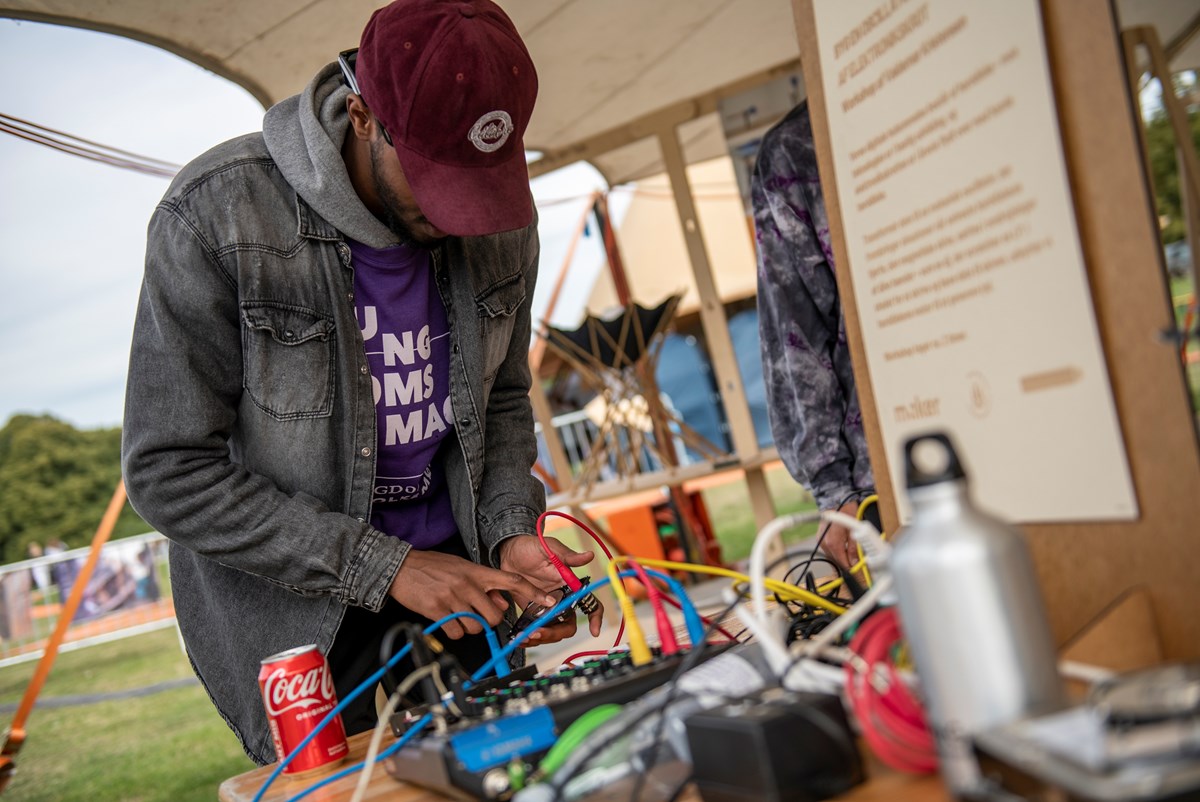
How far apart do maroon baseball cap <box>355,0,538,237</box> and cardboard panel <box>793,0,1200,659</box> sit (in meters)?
0.79

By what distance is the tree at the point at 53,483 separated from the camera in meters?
19.9

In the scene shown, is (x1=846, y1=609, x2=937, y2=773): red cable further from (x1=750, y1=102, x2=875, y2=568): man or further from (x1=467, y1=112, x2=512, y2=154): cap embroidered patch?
(x1=750, y1=102, x2=875, y2=568): man

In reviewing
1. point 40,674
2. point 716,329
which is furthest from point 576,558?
point 40,674

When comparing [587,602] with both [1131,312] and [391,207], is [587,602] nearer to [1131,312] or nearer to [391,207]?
[391,207]

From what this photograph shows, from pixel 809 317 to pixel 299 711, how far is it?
1156mm

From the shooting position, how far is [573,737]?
78 cm

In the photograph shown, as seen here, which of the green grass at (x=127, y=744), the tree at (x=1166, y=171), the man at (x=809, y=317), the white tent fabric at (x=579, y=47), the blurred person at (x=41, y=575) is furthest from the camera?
the blurred person at (x=41, y=575)

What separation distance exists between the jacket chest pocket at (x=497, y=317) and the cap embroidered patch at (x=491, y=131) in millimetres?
371

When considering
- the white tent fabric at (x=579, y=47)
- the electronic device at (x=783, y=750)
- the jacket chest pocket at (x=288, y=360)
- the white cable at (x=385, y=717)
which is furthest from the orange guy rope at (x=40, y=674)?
the electronic device at (x=783, y=750)

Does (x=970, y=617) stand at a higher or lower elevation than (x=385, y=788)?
higher

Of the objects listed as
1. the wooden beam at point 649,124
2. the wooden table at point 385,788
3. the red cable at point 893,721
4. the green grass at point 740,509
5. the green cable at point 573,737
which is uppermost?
the wooden beam at point 649,124

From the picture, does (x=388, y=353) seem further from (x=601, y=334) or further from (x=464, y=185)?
(x=601, y=334)

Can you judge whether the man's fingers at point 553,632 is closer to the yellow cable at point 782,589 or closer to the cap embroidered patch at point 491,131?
the yellow cable at point 782,589

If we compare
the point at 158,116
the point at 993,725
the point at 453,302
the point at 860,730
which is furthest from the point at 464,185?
the point at 158,116
